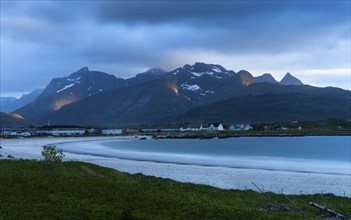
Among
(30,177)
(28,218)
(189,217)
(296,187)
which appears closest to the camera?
(28,218)

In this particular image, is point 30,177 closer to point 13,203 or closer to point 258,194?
point 13,203

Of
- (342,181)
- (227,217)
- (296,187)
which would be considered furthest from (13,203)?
(342,181)

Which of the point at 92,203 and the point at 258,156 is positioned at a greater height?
the point at 258,156

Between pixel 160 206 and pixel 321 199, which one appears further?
pixel 321 199

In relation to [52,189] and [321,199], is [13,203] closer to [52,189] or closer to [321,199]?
[52,189]

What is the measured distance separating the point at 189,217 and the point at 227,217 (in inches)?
64.9

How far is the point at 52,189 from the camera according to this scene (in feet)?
70.4

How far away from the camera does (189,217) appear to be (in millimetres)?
17797

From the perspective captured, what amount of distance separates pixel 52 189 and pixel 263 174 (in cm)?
4081

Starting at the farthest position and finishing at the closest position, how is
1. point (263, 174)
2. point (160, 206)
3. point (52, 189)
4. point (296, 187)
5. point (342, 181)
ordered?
point (263, 174), point (342, 181), point (296, 187), point (52, 189), point (160, 206)

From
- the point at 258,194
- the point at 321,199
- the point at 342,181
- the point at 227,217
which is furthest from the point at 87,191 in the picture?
the point at 342,181

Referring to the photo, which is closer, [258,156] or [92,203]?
[92,203]

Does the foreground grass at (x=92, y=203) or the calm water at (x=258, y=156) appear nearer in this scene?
the foreground grass at (x=92, y=203)

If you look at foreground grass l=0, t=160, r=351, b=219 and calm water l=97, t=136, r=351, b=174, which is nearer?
foreground grass l=0, t=160, r=351, b=219
